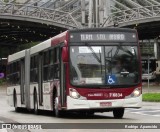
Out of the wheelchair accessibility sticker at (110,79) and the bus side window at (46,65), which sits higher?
the bus side window at (46,65)

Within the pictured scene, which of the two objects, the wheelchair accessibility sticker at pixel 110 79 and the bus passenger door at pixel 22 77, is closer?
the wheelchair accessibility sticker at pixel 110 79

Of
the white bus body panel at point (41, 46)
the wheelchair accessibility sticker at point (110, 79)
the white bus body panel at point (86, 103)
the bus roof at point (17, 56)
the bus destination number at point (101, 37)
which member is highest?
the bus destination number at point (101, 37)

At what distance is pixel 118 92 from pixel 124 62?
3.15 ft

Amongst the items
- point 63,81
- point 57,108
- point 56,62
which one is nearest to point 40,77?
point 56,62

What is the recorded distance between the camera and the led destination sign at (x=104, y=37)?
62.7 feet

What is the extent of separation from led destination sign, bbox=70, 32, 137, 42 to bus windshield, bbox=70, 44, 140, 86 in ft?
0.81

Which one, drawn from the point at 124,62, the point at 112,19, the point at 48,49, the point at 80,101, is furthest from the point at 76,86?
the point at 112,19

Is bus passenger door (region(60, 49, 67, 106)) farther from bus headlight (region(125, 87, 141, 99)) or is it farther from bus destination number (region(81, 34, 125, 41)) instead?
bus headlight (region(125, 87, 141, 99))

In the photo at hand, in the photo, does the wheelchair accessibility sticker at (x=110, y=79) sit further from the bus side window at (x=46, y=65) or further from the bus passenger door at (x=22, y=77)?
the bus passenger door at (x=22, y=77)

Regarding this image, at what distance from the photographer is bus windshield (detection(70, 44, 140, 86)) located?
18.7 metres

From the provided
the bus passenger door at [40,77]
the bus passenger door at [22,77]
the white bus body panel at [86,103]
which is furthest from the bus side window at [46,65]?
the bus passenger door at [22,77]

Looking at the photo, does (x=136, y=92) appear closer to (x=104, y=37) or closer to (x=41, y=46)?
(x=104, y=37)

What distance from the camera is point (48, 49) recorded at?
21.3 metres

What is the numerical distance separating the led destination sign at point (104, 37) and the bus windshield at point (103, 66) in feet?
0.81
